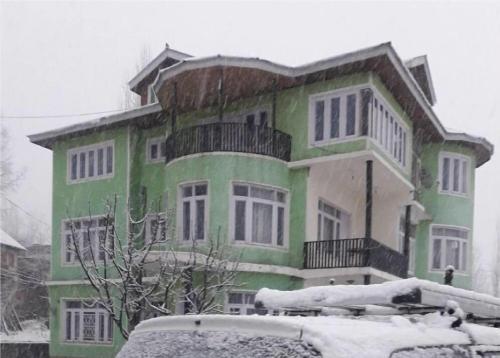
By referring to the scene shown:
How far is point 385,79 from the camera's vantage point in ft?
54.2

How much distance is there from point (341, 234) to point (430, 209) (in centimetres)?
480

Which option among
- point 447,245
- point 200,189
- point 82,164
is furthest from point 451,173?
point 82,164

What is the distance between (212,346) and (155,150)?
1809cm

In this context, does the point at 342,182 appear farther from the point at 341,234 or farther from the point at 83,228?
the point at 83,228

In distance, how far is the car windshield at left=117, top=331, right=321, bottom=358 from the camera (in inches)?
100

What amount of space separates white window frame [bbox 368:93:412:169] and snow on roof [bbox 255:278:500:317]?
1165 cm

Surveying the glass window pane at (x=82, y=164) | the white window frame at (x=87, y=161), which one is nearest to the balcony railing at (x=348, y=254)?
the white window frame at (x=87, y=161)

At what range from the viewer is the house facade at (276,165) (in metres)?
15.7

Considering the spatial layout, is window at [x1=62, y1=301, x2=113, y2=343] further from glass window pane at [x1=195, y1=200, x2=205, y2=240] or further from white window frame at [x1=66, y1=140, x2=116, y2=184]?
glass window pane at [x1=195, y1=200, x2=205, y2=240]

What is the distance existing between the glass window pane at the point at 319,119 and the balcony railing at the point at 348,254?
2.96 metres

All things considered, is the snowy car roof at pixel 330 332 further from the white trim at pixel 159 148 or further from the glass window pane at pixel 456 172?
the glass window pane at pixel 456 172

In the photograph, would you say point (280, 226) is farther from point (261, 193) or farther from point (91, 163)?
point (91, 163)

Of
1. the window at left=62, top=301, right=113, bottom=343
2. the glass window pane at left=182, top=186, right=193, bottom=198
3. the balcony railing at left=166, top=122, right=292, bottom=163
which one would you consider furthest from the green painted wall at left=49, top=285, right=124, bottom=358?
the balcony railing at left=166, top=122, right=292, bottom=163

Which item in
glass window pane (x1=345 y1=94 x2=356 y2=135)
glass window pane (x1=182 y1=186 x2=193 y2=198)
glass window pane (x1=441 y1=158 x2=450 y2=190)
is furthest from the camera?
glass window pane (x1=441 y1=158 x2=450 y2=190)
